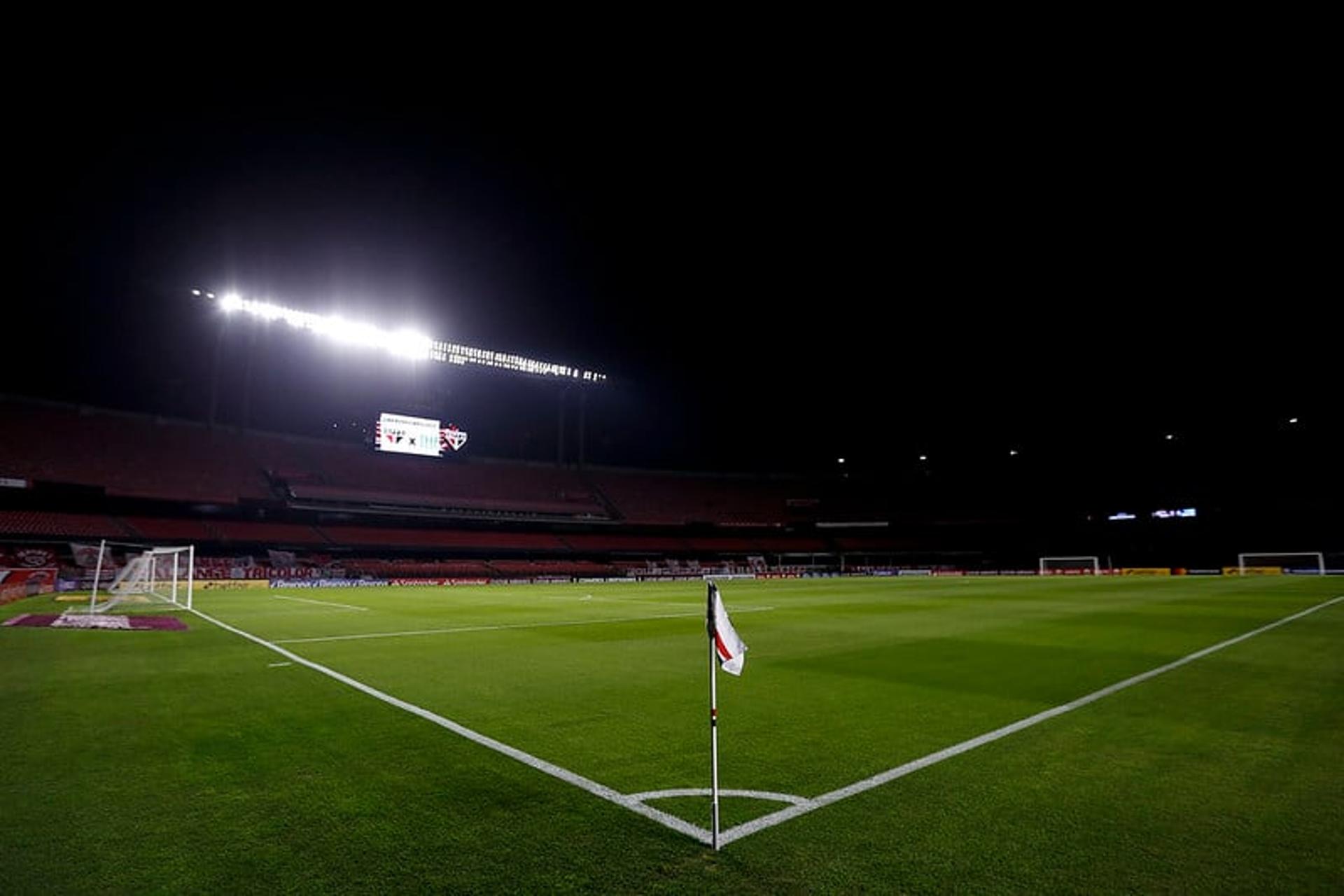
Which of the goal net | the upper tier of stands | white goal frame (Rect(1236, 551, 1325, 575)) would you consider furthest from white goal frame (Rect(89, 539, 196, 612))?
white goal frame (Rect(1236, 551, 1325, 575))

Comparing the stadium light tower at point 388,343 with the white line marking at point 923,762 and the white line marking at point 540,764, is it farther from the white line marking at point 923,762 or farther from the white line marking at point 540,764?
the white line marking at point 923,762

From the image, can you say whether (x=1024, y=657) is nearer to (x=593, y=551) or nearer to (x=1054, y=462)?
(x=593, y=551)

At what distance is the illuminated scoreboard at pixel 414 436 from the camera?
4981 cm

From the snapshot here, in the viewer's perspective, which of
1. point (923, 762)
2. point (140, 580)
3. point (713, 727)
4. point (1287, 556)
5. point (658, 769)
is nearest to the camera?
point (713, 727)

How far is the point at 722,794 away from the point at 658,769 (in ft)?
2.38

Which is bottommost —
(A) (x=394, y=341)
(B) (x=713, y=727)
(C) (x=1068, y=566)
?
(C) (x=1068, y=566)

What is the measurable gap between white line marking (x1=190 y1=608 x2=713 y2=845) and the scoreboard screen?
43204mm

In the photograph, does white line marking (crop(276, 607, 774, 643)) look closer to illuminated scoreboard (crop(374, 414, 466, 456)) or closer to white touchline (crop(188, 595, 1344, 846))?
white touchline (crop(188, 595, 1344, 846))

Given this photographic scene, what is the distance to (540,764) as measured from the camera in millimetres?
5254

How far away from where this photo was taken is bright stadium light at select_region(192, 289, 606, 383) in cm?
4050

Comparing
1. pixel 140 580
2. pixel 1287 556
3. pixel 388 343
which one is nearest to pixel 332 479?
pixel 388 343

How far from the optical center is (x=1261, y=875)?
3.30m

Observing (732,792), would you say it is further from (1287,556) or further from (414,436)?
(1287,556)

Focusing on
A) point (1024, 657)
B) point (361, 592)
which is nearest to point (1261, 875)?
point (1024, 657)
